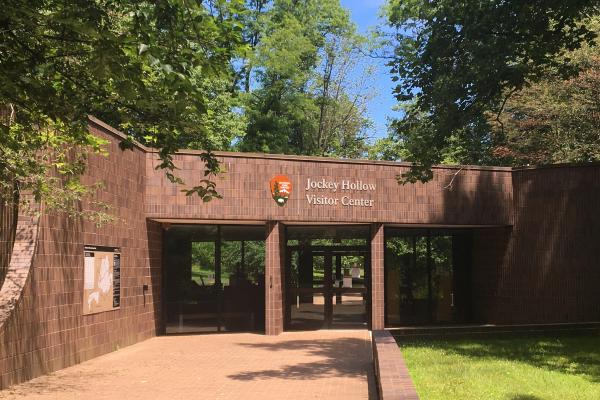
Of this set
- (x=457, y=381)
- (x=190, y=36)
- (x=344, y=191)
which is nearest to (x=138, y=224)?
(x=344, y=191)

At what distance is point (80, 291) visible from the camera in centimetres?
1296

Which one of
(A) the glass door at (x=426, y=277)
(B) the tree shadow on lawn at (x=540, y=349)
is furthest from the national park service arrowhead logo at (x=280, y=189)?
(B) the tree shadow on lawn at (x=540, y=349)

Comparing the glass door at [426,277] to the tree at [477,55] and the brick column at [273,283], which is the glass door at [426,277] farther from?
the tree at [477,55]

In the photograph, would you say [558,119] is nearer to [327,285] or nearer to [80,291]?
[327,285]

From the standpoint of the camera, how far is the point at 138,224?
16438mm

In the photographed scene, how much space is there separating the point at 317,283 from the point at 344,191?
9.34 ft

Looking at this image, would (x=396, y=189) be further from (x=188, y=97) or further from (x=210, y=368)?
(x=188, y=97)

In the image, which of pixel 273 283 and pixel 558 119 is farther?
pixel 558 119

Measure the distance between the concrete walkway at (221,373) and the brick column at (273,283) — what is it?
1.07m

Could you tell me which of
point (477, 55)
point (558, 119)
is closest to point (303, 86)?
point (558, 119)

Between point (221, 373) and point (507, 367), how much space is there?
4.65 metres

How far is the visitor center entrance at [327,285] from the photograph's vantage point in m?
19.2

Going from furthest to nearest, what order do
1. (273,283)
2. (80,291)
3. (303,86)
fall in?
(303,86) < (273,283) < (80,291)

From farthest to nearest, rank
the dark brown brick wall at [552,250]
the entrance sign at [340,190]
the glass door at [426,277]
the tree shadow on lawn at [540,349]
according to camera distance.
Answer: the glass door at [426,277] → the dark brown brick wall at [552,250] → the entrance sign at [340,190] → the tree shadow on lawn at [540,349]
